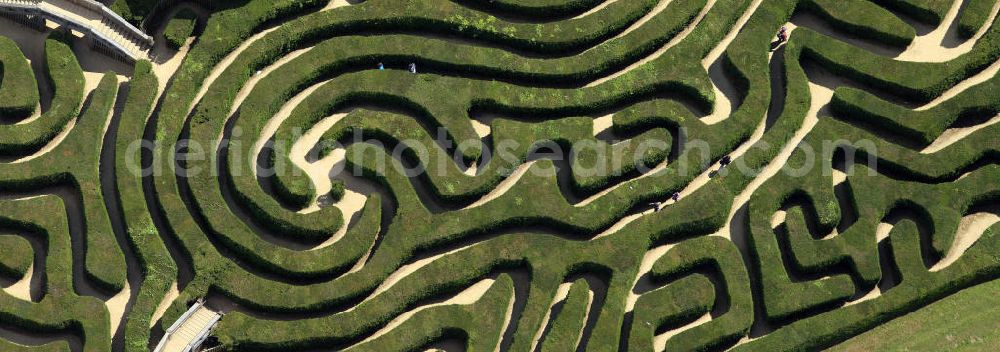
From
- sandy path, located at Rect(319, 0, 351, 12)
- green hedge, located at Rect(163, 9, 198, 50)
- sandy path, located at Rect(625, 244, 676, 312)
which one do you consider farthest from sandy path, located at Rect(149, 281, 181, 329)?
sandy path, located at Rect(625, 244, 676, 312)

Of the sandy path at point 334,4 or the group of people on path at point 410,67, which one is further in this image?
the sandy path at point 334,4

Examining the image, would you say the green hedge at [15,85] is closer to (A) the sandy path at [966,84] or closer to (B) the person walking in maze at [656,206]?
(B) the person walking in maze at [656,206]

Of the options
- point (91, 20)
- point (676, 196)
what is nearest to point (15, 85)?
point (91, 20)

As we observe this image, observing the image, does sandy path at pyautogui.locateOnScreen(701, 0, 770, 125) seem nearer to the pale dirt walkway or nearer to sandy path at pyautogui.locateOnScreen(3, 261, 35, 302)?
the pale dirt walkway

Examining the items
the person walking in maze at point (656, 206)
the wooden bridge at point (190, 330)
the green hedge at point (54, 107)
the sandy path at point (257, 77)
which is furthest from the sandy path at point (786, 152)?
the green hedge at point (54, 107)

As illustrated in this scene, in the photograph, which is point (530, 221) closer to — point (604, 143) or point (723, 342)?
point (604, 143)
